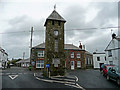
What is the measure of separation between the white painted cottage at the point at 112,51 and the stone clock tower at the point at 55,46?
1392 centimetres

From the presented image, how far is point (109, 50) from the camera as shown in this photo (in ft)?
85.5

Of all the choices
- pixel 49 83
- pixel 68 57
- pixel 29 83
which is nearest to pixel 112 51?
pixel 68 57

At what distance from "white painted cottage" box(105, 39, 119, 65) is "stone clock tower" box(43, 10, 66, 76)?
13916mm

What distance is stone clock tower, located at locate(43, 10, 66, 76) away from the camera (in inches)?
655

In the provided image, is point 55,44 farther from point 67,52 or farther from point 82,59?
point 82,59

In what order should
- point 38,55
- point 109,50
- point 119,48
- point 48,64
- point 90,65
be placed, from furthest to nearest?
point 90,65
point 38,55
point 109,50
point 119,48
point 48,64

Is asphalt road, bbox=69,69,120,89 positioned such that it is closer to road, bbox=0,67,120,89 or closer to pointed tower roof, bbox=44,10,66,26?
road, bbox=0,67,120,89

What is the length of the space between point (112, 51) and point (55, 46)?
1559 cm

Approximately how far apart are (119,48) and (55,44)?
49.8ft

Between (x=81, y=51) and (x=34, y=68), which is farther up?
(x=81, y=51)

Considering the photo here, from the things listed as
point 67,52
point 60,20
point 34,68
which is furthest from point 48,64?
point 67,52

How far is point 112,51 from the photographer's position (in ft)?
81.6

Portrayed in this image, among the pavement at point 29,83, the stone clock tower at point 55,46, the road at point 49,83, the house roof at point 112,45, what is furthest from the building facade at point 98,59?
the pavement at point 29,83

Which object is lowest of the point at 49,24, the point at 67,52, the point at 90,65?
the point at 90,65
